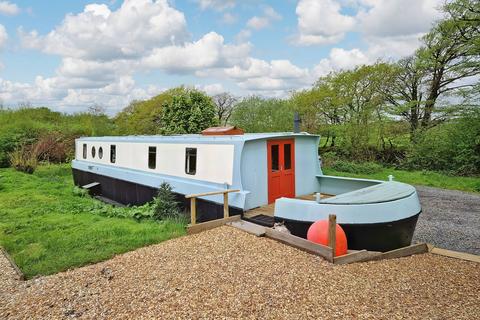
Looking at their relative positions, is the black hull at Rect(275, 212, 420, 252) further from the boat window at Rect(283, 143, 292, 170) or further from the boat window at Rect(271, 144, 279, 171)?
the boat window at Rect(283, 143, 292, 170)

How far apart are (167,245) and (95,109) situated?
23.2 metres

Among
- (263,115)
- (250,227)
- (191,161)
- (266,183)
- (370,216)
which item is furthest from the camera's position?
(263,115)

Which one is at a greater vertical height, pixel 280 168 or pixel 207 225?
pixel 280 168

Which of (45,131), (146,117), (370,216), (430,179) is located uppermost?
(146,117)

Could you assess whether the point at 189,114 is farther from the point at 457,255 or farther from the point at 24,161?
the point at 457,255

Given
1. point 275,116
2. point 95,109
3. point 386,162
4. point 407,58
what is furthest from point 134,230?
point 95,109

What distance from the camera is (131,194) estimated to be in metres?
9.81

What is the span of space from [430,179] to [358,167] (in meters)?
2.73

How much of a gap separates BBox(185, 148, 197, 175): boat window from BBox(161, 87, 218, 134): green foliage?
12.7 m

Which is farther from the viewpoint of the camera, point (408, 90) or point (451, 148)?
point (408, 90)

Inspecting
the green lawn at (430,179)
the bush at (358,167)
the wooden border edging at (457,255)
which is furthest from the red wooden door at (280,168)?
the bush at (358,167)

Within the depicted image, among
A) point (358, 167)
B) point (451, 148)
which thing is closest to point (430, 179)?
point (451, 148)

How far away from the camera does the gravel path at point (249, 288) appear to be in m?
3.29

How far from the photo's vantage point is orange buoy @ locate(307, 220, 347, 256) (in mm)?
4582
